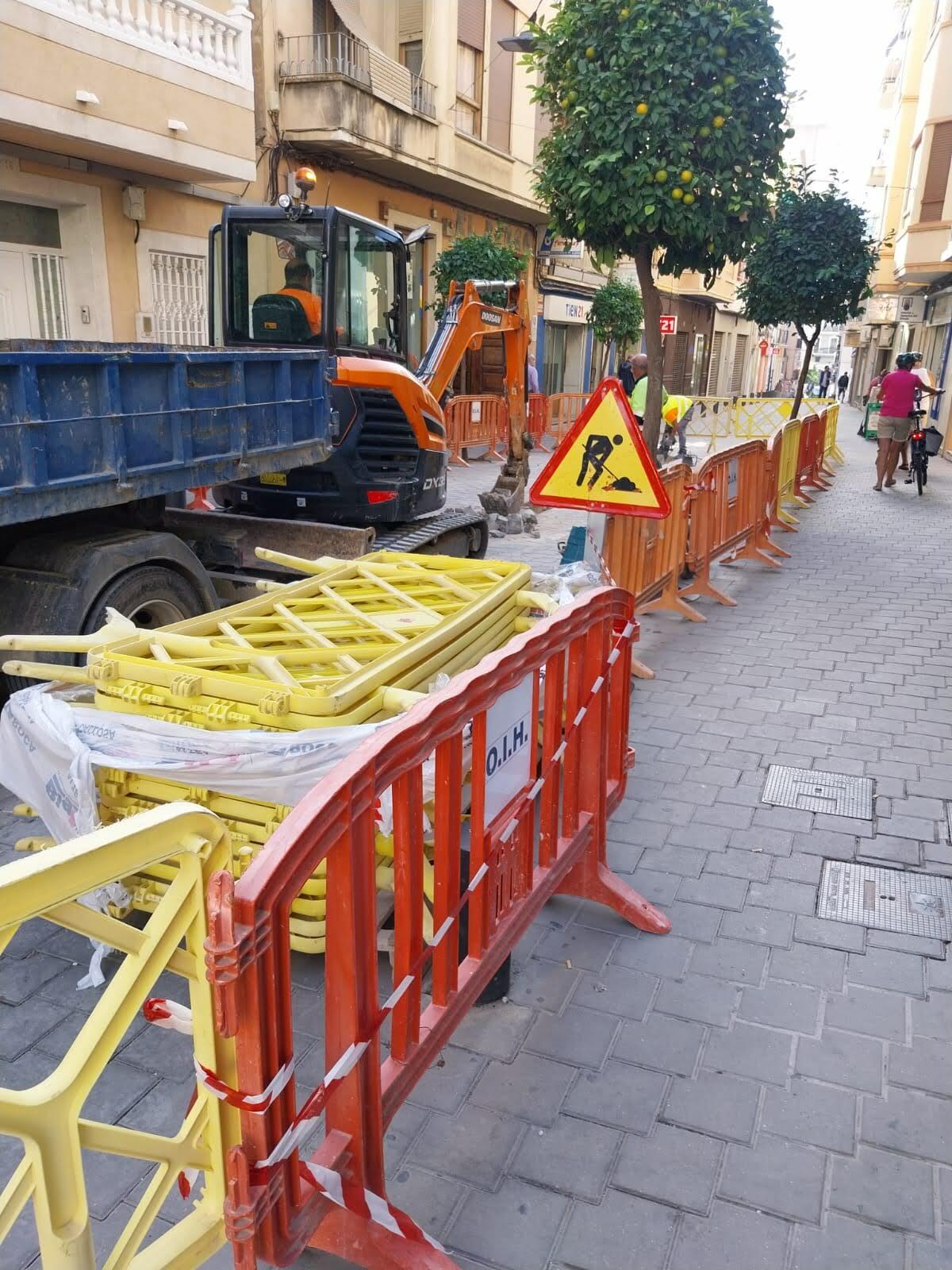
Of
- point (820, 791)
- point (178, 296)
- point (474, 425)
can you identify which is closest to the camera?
point (820, 791)

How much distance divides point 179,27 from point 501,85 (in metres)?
10.1

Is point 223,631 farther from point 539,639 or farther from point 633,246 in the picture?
point 633,246

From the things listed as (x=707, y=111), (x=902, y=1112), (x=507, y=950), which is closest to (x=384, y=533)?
(x=707, y=111)

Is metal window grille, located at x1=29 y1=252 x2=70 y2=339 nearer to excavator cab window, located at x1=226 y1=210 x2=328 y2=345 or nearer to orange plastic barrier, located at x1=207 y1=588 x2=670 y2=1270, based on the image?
excavator cab window, located at x1=226 y1=210 x2=328 y2=345

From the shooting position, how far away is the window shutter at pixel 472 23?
1747cm

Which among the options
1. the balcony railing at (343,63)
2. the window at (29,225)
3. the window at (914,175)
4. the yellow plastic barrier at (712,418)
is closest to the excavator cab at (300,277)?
the window at (29,225)

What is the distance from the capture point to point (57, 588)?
15.7ft

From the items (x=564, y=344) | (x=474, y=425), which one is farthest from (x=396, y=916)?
(x=564, y=344)

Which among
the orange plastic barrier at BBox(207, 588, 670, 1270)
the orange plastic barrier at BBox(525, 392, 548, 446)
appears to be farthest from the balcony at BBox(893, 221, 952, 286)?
the orange plastic barrier at BBox(207, 588, 670, 1270)

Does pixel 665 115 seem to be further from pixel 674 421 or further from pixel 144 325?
pixel 674 421

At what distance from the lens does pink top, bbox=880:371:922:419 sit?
13.8 metres

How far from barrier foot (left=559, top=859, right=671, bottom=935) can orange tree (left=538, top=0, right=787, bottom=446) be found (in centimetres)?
520

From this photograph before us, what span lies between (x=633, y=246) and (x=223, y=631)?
5.58 m

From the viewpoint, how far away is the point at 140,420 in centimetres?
491
